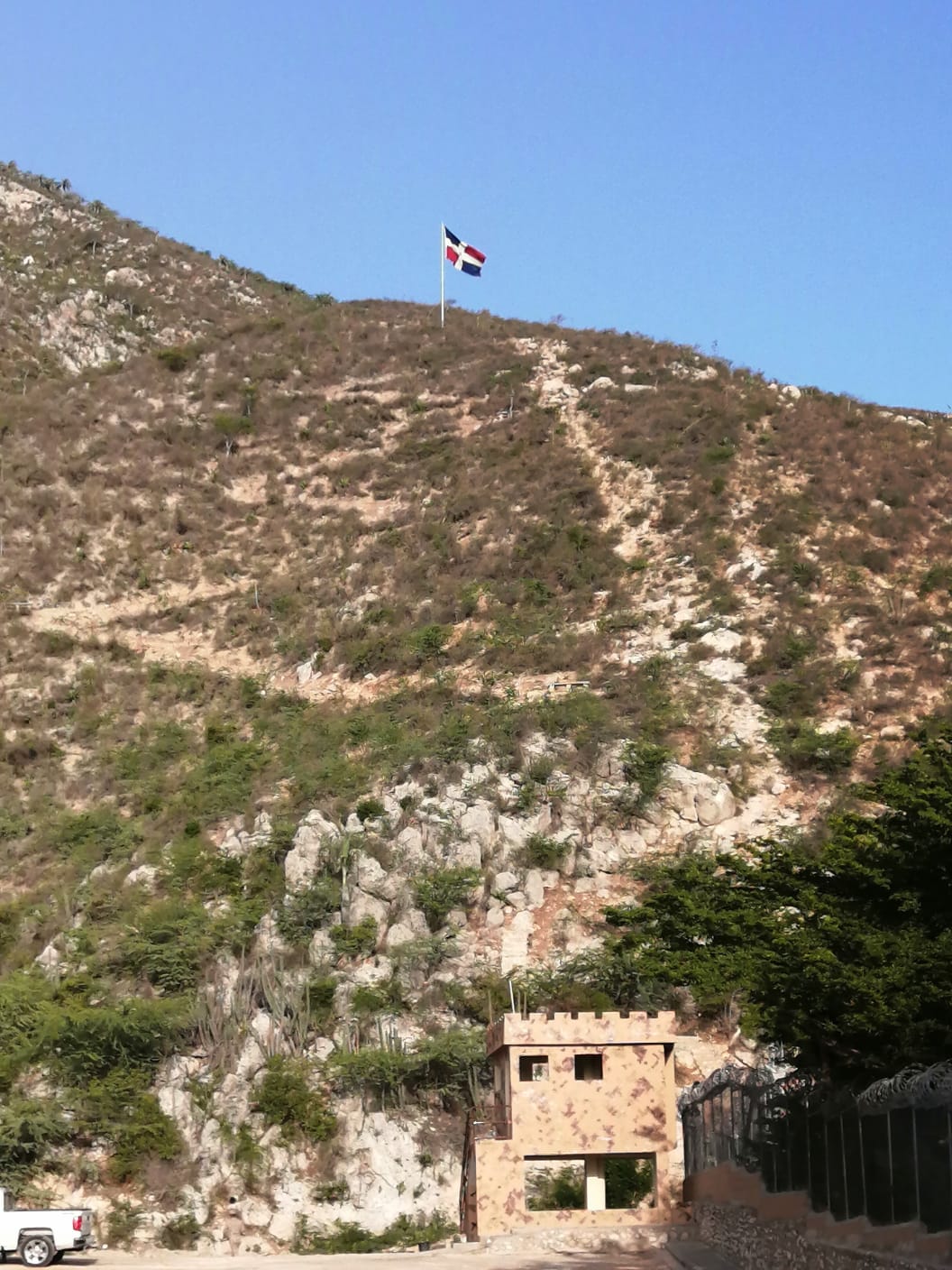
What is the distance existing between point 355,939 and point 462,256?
41.4 m

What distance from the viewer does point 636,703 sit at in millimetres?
50000

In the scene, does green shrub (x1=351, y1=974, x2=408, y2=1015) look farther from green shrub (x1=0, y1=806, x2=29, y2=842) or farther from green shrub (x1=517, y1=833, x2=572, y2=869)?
green shrub (x1=0, y1=806, x2=29, y2=842)

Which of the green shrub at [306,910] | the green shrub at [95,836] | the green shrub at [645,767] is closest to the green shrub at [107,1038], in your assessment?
the green shrub at [306,910]

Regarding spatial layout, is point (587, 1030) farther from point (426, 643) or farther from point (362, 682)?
point (426, 643)

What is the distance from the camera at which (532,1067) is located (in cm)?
3497

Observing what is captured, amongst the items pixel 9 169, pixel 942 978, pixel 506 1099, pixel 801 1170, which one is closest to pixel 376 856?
pixel 506 1099

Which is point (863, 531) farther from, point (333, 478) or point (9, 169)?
point (9, 169)

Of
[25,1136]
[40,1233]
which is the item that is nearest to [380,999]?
[25,1136]

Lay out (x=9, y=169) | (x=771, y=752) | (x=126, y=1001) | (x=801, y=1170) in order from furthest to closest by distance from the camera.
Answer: (x=9, y=169)
(x=771, y=752)
(x=126, y=1001)
(x=801, y=1170)

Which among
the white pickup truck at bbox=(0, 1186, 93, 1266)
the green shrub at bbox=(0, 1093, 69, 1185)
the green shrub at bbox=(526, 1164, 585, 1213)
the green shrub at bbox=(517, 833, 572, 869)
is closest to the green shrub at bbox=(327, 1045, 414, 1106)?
the green shrub at bbox=(526, 1164, 585, 1213)

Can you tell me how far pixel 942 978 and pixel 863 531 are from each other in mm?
40891

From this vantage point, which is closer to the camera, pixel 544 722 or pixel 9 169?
pixel 544 722

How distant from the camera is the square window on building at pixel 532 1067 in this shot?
114 feet

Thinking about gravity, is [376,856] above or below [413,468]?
below
